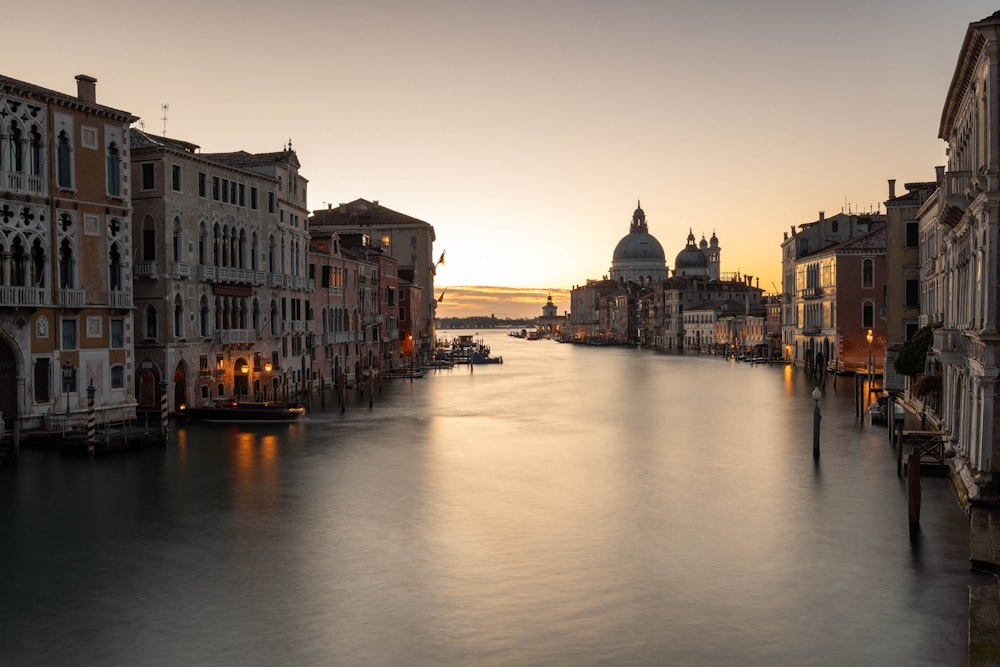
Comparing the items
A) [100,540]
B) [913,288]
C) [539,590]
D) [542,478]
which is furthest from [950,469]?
[913,288]

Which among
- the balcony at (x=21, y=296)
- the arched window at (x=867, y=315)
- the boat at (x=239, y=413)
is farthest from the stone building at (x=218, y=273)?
the arched window at (x=867, y=315)

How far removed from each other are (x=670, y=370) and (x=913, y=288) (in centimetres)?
3759

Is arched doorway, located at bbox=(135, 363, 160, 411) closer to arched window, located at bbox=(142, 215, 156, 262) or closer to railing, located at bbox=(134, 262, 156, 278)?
railing, located at bbox=(134, 262, 156, 278)

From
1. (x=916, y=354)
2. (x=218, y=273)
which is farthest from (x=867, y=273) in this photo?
(x=218, y=273)

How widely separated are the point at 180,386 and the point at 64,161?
11.0 meters

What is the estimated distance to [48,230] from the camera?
1168 inches

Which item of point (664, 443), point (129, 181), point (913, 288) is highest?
point (129, 181)

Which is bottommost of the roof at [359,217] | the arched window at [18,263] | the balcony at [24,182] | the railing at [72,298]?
the railing at [72,298]

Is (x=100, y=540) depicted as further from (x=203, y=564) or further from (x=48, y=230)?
(x=48, y=230)

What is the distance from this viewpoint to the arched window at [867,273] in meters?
65.6

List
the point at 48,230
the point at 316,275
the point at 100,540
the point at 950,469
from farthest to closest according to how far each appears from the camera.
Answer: the point at 316,275
the point at 48,230
the point at 950,469
the point at 100,540

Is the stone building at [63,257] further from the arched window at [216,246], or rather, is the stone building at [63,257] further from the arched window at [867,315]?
the arched window at [867,315]

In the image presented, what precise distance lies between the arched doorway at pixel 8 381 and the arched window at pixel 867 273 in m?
55.1

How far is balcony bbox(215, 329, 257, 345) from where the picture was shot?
39794 mm
